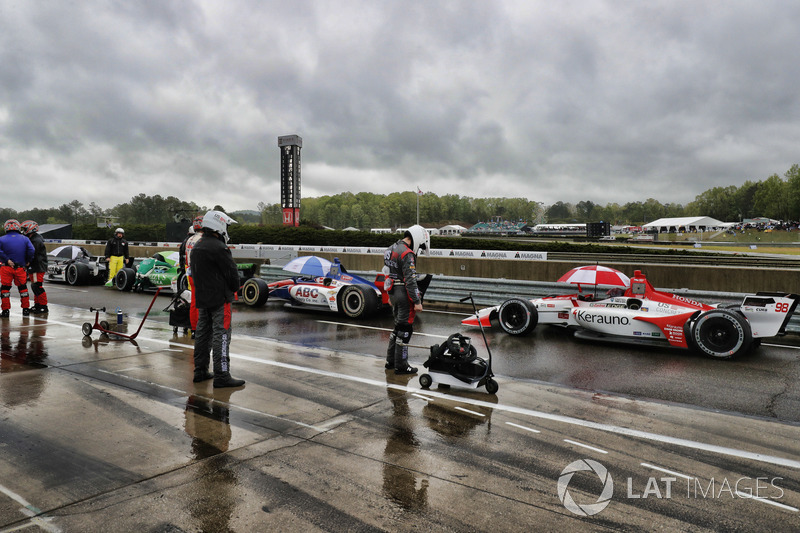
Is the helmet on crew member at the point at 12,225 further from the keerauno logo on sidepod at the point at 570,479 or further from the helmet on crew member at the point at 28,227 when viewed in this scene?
the keerauno logo on sidepod at the point at 570,479

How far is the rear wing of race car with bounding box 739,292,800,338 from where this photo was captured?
7.89 m

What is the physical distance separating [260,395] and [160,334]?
14.6ft

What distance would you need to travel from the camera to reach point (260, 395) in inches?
228

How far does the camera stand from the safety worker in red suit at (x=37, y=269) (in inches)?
455

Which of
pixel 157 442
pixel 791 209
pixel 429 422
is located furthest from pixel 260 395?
pixel 791 209

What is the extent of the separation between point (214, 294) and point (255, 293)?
709 cm

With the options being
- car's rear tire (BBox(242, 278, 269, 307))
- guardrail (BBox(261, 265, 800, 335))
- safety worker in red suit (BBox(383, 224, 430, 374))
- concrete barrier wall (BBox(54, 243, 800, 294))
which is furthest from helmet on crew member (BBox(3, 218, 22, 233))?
concrete barrier wall (BBox(54, 243, 800, 294))

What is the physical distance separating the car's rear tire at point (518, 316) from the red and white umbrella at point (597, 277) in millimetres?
823

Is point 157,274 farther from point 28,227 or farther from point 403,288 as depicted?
point 403,288

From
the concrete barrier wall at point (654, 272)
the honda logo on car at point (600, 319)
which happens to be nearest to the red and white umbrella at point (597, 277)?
the honda logo on car at point (600, 319)

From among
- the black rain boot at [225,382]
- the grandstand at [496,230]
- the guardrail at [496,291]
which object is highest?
the grandstand at [496,230]

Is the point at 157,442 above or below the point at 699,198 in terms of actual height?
below

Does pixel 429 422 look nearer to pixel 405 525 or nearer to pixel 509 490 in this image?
pixel 509 490

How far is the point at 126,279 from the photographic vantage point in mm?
16328
